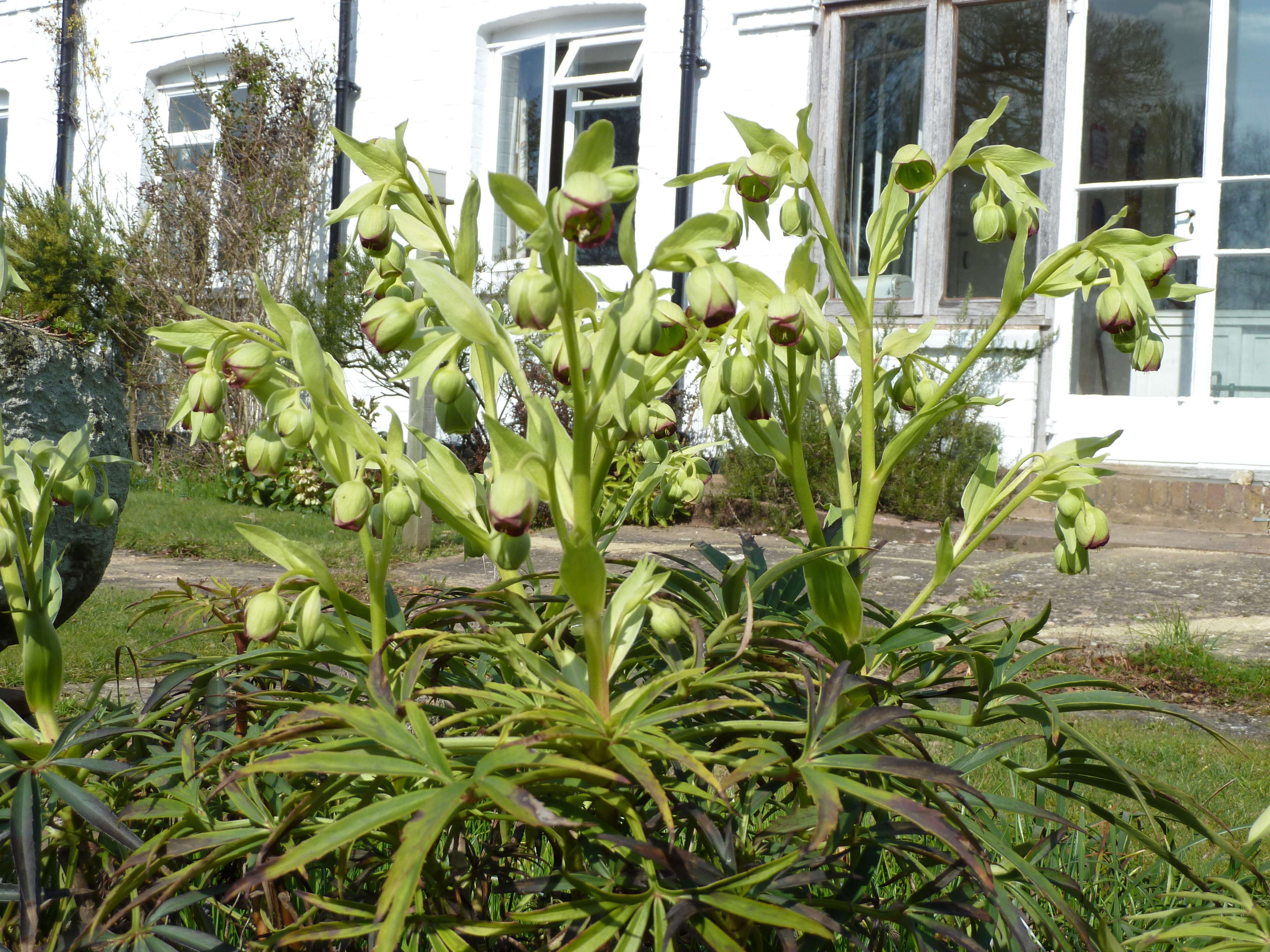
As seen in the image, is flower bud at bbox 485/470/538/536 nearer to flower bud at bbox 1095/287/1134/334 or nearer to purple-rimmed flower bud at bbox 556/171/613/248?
purple-rimmed flower bud at bbox 556/171/613/248

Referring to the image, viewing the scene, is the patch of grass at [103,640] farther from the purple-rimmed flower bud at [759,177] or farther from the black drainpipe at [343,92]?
the black drainpipe at [343,92]

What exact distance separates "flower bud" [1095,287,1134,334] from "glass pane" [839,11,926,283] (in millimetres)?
6362

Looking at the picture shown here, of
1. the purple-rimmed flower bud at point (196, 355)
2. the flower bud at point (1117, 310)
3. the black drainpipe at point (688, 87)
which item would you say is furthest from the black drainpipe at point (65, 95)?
the flower bud at point (1117, 310)

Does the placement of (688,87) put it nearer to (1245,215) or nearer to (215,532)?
(1245,215)

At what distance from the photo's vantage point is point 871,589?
462cm

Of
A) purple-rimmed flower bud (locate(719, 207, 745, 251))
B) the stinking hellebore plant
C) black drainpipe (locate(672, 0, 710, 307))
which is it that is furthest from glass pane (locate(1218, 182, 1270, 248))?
purple-rimmed flower bud (locate(719, 207, 745, 251))

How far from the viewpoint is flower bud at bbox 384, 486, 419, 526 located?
36.5 inches

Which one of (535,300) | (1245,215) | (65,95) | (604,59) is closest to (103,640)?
(535,300)

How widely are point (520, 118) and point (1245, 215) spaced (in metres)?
5.13

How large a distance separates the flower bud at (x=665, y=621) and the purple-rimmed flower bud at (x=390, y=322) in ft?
1.01

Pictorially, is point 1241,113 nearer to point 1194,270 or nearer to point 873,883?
point 1194,270

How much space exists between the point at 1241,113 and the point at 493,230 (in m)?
5.06

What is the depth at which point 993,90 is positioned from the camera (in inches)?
284

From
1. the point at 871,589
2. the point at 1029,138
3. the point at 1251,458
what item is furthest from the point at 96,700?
the point at 1029,138
